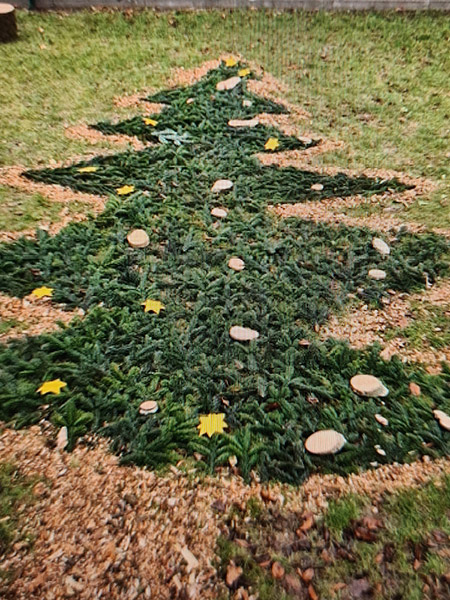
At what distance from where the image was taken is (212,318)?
2562 mm

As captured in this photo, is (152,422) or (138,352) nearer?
(152,422)

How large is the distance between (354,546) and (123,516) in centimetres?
78

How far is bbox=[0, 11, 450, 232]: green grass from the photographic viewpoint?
13.0 ft

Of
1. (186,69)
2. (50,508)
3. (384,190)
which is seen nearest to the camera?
(50,508)

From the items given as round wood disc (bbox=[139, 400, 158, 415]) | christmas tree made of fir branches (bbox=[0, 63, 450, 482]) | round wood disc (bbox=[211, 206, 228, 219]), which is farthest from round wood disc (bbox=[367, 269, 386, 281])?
round wood disc (bbox=[139, 400, 158, 415])

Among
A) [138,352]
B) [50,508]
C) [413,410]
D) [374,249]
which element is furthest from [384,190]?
[50,508]

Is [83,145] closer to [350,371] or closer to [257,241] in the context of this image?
[257,241]

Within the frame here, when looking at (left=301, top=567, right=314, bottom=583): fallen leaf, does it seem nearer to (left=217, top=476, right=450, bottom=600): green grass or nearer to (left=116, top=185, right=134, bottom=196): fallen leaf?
(left=217, top=476, right=450, bottom=600): green grass

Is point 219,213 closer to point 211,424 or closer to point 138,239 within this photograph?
point 138,239

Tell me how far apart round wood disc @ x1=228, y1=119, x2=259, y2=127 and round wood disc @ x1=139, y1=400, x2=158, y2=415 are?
2.71 meters

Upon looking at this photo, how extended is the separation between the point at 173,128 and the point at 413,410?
288 centimetres

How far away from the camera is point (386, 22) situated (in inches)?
230

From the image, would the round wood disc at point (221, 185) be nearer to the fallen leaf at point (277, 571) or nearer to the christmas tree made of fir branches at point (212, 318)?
the christmas tree made of fir branches at point (212, 318)

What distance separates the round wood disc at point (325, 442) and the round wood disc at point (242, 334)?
573 mm
